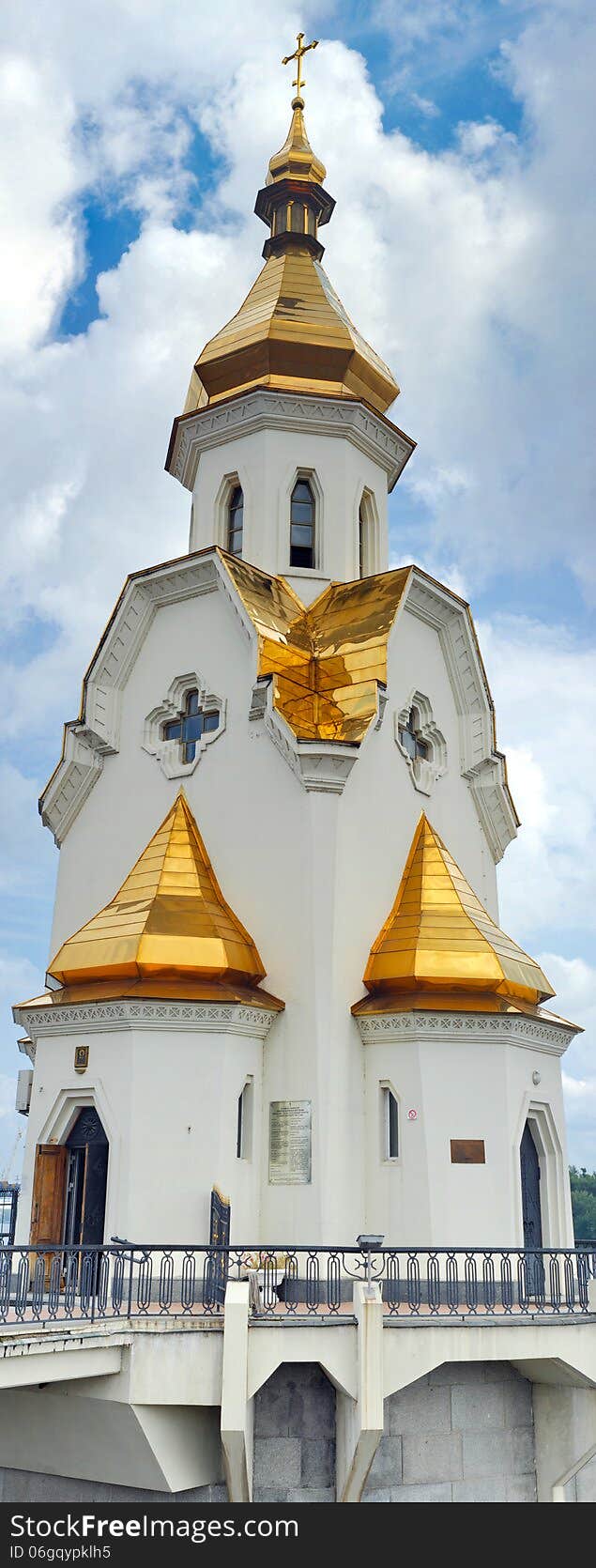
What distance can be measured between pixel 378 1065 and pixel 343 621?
21.1ft

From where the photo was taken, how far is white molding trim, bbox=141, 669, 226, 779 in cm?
1717

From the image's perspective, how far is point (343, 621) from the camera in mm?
17844

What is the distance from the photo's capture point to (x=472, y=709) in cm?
1947

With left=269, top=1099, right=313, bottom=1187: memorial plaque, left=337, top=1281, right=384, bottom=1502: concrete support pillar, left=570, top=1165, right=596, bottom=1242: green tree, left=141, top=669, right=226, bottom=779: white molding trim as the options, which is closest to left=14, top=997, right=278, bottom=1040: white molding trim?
left=269, top=1099, right=313, bottom=1187: memorial plaque

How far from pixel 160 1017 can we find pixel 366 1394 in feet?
15.5

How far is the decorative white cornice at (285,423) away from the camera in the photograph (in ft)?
64.5

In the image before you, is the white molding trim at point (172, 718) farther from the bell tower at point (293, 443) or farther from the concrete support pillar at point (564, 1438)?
the concrete support pillar at point (564, 1438)

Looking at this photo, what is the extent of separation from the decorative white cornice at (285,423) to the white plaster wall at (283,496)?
0.14 metres

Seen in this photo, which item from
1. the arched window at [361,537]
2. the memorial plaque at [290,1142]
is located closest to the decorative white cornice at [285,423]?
the arched window at [361,537]

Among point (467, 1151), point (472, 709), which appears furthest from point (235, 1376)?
point (472, 709)

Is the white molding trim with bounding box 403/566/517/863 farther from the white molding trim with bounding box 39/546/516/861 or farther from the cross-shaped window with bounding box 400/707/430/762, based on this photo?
the cross-shaped window with bounding box 400/707/430/762

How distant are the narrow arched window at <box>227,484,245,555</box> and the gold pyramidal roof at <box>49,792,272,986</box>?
5.65 meters

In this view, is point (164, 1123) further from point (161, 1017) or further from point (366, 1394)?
point (366, 1394)
